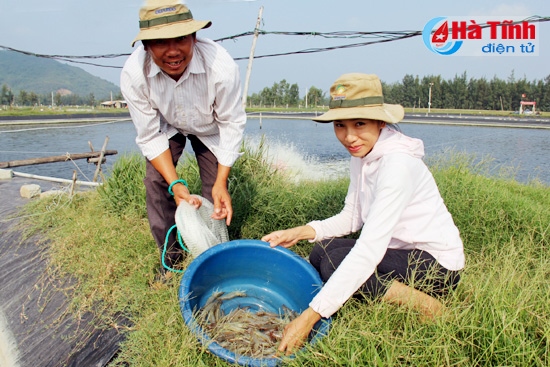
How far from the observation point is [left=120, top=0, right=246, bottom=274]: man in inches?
79.2

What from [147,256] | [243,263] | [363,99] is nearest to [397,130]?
[363,99]

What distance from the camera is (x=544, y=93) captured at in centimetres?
5469

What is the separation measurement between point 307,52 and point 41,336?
6646 mm

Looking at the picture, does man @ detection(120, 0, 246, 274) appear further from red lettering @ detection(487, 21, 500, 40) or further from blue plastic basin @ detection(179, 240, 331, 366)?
red lettering @ detection(487, 21, 500, 40)

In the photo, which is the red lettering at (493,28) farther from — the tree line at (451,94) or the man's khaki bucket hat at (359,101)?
the tree line at (451,94)

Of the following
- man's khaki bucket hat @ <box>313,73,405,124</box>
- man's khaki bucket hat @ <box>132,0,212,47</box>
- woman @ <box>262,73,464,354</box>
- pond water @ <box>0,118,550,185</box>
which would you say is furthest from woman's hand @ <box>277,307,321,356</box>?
pond water @ <box>0,118,550,185</box>

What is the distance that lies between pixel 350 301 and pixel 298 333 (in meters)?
0.40

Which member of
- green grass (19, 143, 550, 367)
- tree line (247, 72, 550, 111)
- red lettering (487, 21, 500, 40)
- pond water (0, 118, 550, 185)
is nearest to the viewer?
green grass (19, 143, 550, 367)

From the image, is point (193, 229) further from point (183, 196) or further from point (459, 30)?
point (459, 30)

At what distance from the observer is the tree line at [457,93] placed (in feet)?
181

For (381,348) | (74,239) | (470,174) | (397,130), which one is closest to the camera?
(381,348)

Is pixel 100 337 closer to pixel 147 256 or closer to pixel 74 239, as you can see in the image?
pixel 147 256

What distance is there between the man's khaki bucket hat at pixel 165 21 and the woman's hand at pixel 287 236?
1098 mm

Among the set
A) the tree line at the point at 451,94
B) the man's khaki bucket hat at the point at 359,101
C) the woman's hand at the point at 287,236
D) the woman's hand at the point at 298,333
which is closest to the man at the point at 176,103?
the woman's hand at the point at 287,236
